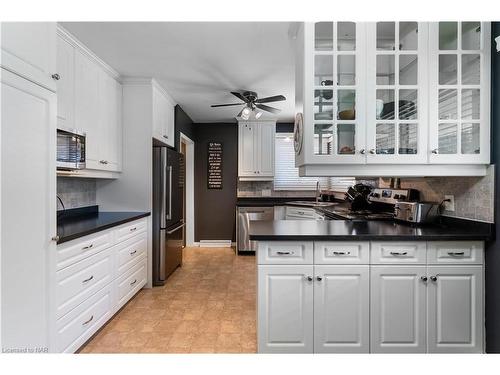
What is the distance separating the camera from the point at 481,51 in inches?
73.2

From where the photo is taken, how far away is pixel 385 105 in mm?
1940

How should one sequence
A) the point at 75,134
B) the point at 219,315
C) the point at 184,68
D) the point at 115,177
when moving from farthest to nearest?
the point at 115,177, the point at 184,68, the point at 219,315, the point at 75,134

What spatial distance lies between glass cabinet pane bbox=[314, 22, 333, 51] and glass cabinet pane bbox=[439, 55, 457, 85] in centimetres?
75

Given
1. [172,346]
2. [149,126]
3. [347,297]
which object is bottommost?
[172,346]

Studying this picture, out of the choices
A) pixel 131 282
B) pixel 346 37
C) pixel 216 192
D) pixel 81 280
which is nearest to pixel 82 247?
pixel 81 280

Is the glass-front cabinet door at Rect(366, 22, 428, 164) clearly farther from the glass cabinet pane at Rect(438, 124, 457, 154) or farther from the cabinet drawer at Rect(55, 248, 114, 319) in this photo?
the cabinet drawer at Rect(55, 248, 114, 319)

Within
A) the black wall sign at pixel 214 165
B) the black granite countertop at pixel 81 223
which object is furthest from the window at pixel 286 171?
the black granite countertop at pixel 81 223

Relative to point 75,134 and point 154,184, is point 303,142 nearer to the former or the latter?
point 75,134

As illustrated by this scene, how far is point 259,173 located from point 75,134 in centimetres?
339

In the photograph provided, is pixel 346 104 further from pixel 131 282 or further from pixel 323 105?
pixel 131 282

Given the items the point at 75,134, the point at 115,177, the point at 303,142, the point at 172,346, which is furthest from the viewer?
the point at 115,177

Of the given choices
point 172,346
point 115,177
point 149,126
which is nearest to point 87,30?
point 149,126

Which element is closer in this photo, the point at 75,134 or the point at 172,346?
the point at 172,346

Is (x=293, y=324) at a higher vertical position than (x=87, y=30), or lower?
lower
